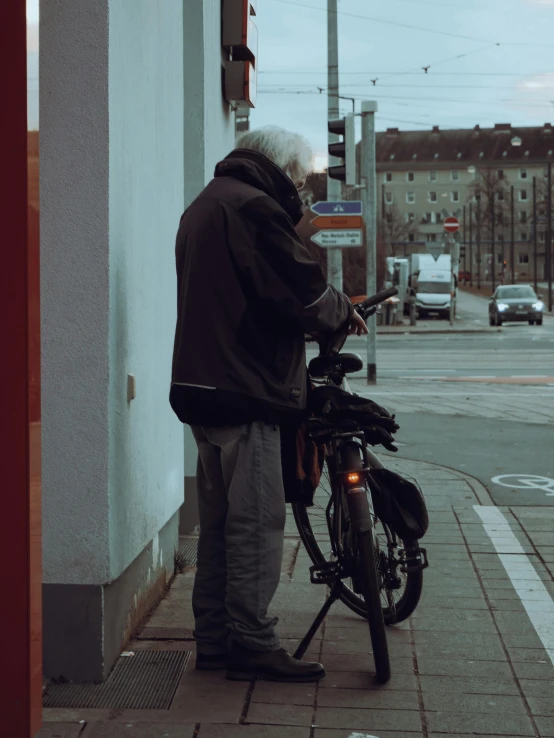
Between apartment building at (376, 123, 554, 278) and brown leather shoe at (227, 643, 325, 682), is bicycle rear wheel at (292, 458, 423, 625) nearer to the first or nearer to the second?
brown leather shoe at (227, 643, 325, 682)

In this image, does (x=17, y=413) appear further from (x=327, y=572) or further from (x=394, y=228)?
(x=394, y=228)

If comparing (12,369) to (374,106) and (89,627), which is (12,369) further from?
(374,106)

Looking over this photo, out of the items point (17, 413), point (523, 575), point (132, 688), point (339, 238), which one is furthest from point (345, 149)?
point (17, 413)

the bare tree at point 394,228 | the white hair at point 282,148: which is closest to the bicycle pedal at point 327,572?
the white hair at point 282,148

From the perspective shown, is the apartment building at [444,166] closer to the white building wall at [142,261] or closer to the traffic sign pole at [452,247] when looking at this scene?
the traffic sign pole at [452,247]

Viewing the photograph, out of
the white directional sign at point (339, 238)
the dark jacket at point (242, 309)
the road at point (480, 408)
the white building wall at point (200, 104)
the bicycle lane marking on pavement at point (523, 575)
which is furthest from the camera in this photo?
the white directional sign at point (339, 238)

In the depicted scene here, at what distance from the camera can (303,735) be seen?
3393 mm

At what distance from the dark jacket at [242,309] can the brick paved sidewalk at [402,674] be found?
36.5 inches

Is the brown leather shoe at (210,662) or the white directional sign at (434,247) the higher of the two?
the white directional sign at (434,247)

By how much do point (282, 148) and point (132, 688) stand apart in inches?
76.1

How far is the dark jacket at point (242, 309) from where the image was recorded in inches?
150

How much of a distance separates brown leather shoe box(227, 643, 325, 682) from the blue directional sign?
13746mm

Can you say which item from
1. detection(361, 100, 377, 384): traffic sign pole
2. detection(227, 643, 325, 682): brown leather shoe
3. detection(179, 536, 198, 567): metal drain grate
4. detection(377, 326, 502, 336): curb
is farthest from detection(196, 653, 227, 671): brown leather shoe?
detection(377, 326, 502, 336): curb

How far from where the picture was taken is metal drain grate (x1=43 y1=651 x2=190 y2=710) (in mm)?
3697
